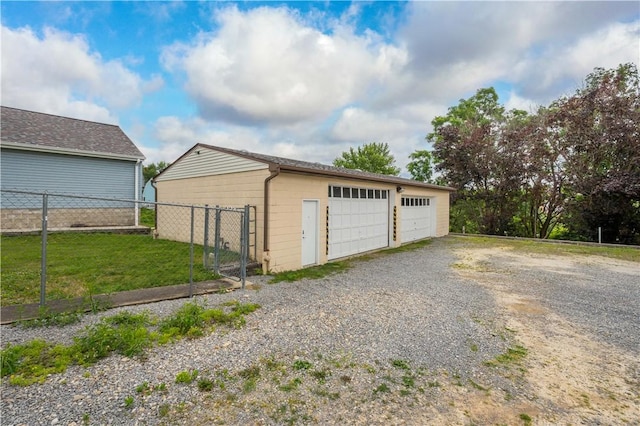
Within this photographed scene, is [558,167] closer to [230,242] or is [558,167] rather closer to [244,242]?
[230,242]

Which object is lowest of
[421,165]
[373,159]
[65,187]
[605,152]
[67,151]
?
[65,187]

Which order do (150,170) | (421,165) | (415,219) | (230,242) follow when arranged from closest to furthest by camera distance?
(230,242) < (415,219) < (421,165) < (150,170)

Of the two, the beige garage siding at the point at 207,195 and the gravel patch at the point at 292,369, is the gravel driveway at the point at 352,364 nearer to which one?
the gravel patch at the point at 292,369

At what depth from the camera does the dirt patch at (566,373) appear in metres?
2.41

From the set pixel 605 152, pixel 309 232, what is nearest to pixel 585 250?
pixel 605 152

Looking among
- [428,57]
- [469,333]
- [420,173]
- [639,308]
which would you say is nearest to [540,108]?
[420,173]

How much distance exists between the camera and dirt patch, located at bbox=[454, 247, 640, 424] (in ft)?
7.90

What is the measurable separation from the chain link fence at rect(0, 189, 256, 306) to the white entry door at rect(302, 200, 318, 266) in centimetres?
136

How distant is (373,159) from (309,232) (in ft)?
85.1

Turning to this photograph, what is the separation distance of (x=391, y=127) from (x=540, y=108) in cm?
968

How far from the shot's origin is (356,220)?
992 centimetres

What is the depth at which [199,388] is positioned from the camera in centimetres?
263

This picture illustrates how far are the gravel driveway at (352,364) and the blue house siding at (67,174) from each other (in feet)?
37.1

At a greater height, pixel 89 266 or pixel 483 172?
pixel 483 172
